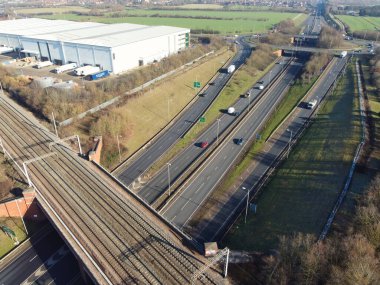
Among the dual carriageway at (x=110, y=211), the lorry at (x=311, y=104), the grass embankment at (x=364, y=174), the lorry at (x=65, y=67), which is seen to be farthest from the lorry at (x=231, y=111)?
the lorry at (x=65, y=67)

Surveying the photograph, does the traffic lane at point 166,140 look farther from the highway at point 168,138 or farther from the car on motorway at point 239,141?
the car on motorway at point 239,141

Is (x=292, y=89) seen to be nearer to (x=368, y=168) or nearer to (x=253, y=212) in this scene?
(x=368, y=168)

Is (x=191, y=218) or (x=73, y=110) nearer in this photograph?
(x=191, y=218)

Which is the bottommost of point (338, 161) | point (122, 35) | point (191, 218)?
point (191, 218)

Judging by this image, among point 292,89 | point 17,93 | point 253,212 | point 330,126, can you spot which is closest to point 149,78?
point 17,93

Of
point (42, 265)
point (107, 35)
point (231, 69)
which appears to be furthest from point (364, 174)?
point (107, 35)

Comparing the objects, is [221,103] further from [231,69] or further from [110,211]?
[110,211]

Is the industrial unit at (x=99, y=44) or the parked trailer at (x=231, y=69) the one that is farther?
the parked trailer at (x=231, y=69)
